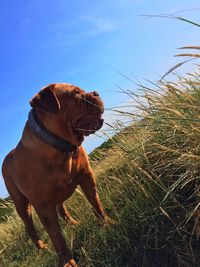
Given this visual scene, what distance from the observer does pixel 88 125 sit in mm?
4496

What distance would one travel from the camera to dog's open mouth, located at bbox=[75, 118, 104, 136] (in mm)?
4453

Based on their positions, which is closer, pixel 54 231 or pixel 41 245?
pixel 54 231

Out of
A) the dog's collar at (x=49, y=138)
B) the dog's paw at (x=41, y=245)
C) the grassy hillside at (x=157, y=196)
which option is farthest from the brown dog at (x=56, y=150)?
the dog's paw at (x=41, y=245)

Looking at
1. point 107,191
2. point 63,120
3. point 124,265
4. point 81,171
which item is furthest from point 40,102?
point 124,265

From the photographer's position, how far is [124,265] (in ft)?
11.5

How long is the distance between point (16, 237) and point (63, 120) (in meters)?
2.70

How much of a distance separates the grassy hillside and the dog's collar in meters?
0.48

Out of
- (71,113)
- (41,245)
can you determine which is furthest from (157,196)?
(41,245)

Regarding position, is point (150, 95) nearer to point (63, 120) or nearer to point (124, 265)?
point (63, 120)

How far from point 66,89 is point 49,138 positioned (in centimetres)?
52

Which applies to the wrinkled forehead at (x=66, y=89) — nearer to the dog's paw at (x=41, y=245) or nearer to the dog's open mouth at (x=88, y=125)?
the dog's open mouth at (x=88, y=125)

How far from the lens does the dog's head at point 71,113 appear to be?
4410 millimetres

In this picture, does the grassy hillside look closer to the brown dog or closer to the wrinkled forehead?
the brown dog

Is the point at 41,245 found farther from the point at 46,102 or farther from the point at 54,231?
the point at 46,102
